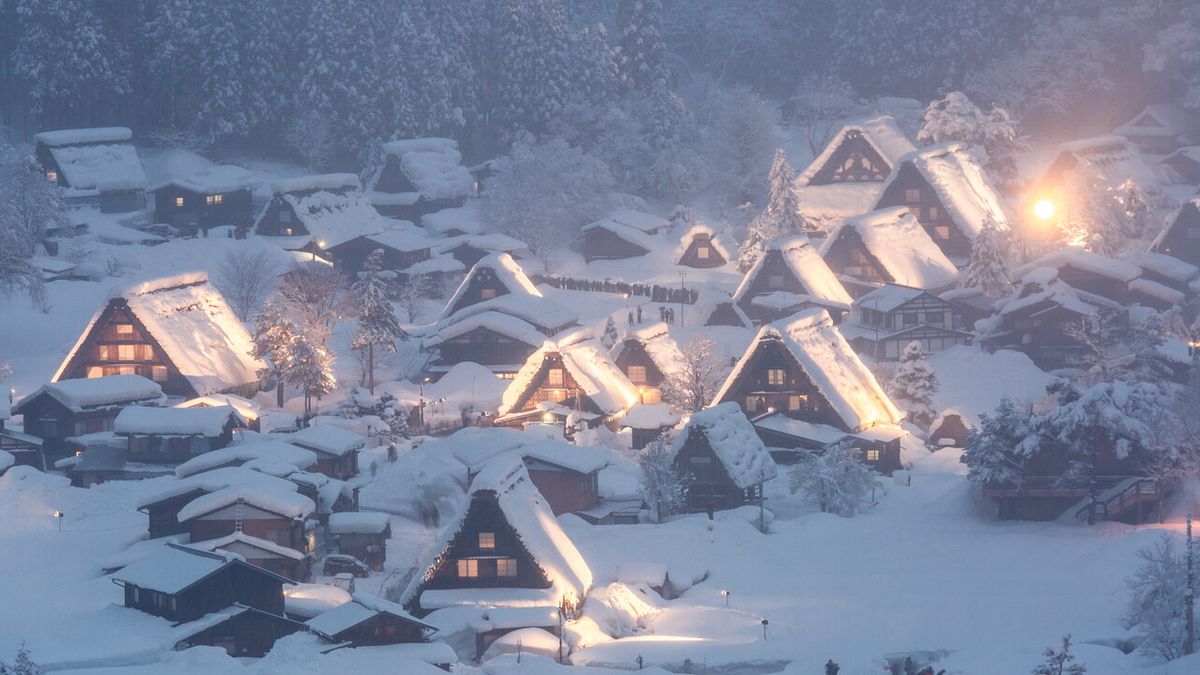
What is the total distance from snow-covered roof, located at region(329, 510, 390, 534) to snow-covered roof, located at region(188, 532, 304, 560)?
1636mm

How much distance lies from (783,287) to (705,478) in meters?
19.7

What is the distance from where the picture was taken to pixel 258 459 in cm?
5053

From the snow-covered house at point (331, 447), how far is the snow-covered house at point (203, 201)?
28149mm

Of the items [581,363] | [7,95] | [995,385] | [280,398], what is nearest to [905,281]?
[995,385]

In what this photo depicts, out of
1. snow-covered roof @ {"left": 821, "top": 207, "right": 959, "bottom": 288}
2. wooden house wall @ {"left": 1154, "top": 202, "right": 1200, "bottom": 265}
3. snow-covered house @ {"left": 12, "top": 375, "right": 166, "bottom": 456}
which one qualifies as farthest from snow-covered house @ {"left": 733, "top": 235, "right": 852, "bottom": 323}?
snow-covered house @ {"left": 12, "top": 375, "right": 166, "bottom": 456}

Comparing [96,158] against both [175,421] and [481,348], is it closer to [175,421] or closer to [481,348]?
[481,348]

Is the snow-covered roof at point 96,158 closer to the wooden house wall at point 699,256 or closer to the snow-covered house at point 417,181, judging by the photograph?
the snow-covered house at point 417,181

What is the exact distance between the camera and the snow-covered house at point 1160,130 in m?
88.7

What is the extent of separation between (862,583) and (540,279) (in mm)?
33102

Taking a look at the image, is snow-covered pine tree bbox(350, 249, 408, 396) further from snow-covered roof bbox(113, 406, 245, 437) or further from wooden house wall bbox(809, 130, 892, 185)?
wooden house wall bbox(809, 130, 892, 185)

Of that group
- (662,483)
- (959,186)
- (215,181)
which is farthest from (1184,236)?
(215,181)

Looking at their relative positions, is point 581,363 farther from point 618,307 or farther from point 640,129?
point 640,129

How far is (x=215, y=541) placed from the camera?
46250 millimetres

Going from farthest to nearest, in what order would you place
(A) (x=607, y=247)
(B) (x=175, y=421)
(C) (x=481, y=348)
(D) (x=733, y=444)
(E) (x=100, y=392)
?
(A) (x=607, y=247), (C) (x=481, y=348), (E) (x=100, y=392), (B) (x=175, y=421), (D) (x=733, y=444)
